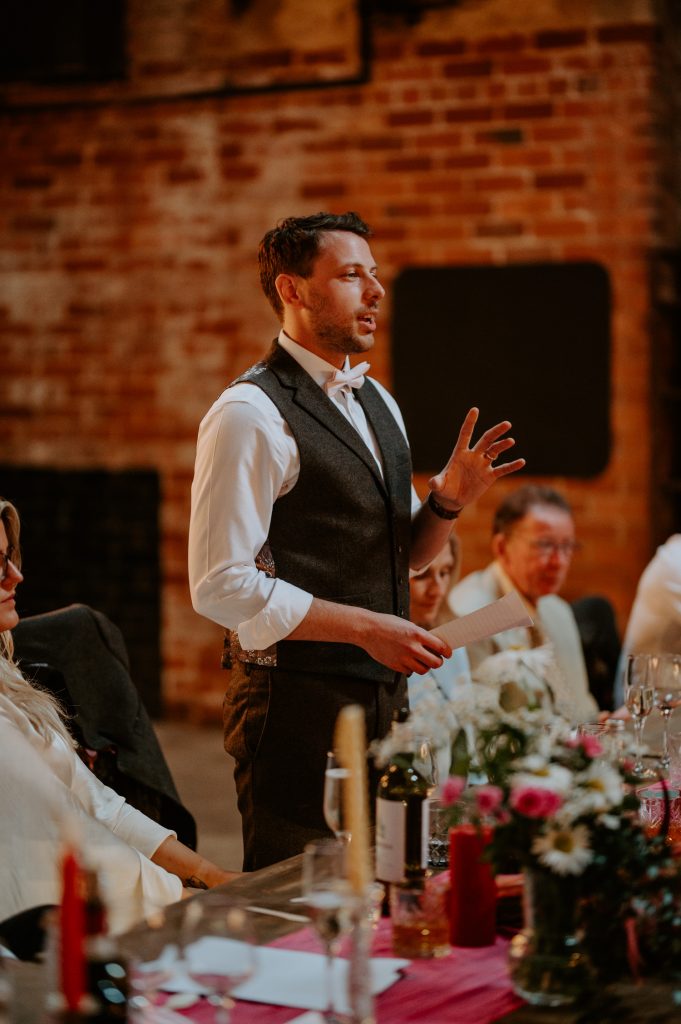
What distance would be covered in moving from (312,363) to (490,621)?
0.61 meters

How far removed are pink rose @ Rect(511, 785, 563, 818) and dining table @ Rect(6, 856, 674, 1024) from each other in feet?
0.66

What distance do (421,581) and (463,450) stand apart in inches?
21.7

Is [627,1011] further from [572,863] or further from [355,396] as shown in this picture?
[355,396]

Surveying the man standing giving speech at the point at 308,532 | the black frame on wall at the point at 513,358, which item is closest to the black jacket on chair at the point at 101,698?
the man standing giving speech at the point at 308,532

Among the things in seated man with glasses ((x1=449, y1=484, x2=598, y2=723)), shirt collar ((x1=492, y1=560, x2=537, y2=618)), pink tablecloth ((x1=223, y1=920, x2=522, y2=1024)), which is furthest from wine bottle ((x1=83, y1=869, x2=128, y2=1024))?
shirt collar ((x1=492, y1=560, x2=537, y2=618))

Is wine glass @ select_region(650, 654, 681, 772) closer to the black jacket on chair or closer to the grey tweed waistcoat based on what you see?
the grey tweed waistcoat

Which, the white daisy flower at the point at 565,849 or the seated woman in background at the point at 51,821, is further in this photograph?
the seated woman in background at the point at 51,821

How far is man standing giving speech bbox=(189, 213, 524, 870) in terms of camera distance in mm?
2439

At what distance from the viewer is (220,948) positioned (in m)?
1.31

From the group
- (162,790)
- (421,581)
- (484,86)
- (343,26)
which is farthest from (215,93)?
(162,790)

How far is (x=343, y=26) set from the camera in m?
5.35

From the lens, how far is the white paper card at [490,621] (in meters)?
2.36

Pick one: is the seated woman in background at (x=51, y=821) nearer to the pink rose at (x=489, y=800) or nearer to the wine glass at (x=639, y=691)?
the pink rose at (x=489, y=800)

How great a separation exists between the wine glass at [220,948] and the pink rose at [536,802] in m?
0.33
